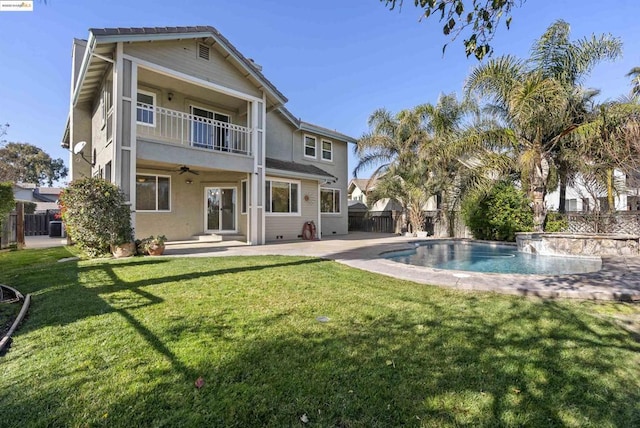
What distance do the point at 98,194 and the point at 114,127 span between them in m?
2.33

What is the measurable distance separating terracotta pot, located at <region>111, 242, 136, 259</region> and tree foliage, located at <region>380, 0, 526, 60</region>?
31.2 ft

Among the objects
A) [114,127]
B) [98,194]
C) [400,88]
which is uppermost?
[400,88]

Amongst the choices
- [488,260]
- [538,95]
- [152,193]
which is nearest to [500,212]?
[488,260]

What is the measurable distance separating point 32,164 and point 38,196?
1361cm

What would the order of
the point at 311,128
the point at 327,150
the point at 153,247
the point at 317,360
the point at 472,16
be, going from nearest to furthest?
the point at 317,360, the point at 472,16, the point at 153,247, the point at 311,128, the point at 327,150

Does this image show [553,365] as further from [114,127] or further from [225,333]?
[114,127]

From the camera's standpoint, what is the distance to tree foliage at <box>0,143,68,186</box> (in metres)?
39.4

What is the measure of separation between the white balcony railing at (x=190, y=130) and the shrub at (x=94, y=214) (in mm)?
3366

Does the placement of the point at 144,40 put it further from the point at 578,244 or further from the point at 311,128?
the point at 578,244

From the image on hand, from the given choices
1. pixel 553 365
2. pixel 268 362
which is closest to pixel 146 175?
pixel 268 362

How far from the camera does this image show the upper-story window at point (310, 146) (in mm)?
19438

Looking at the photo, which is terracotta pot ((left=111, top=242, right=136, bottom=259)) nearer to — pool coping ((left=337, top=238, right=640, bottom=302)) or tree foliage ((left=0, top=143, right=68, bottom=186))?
pool coping ((left=337, top=238, right=640, bottom=302))

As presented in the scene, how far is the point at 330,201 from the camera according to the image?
20.4 m

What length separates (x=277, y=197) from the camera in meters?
16.0
